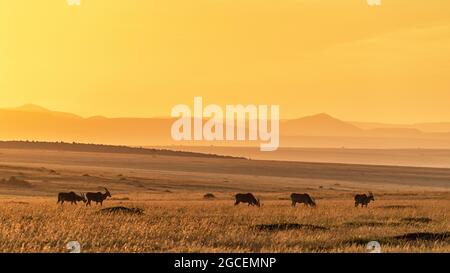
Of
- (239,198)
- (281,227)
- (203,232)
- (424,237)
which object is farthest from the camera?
(239,198)

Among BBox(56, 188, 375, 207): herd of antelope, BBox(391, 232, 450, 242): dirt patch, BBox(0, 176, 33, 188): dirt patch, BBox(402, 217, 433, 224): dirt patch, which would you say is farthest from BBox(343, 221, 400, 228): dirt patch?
BBox(0, 176, 33, 188): dirt patch

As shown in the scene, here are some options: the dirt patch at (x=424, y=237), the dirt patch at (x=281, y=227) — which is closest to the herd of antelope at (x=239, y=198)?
the dirt patch at (x=281, y=227)

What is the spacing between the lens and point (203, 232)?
23672mm

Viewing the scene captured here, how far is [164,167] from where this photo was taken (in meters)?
144

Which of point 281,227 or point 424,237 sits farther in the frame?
point 281,227

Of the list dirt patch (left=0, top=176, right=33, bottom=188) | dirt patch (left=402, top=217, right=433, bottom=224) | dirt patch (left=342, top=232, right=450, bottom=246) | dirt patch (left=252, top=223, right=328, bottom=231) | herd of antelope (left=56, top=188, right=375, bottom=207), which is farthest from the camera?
dirt patch (left=0, top=176, right=33, bottom=188)

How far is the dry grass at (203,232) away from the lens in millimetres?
20484

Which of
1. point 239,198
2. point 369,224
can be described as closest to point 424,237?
point 369,224

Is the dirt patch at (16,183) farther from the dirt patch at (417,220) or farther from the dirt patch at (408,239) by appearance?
the dirt patch at (408,239)

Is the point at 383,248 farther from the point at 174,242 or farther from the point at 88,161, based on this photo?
the point at 88,161

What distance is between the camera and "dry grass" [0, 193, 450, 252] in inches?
806

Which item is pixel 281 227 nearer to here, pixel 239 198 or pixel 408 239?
pixel 408 239

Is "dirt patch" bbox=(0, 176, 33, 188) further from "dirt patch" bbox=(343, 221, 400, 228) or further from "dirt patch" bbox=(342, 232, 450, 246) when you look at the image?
"dirt patch" bbox=(342, 232, 450, 246)

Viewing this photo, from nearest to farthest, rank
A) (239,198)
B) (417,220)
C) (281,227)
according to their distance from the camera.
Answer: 1. (281,227)
2. (417,220)
3. (239,198)
